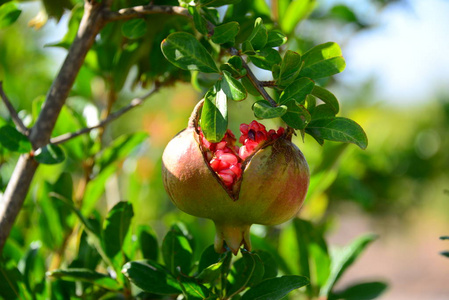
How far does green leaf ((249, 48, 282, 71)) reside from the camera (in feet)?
1.59

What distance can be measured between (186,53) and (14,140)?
10.1 inches

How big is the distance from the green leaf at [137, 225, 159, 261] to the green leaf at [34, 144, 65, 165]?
157mm

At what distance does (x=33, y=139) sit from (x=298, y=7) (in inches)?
17.9

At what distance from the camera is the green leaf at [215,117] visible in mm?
437

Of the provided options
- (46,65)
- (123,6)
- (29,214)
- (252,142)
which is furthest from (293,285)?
(46,65)

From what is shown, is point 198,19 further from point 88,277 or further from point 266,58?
point 88,277

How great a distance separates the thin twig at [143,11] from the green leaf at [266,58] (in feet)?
0.28

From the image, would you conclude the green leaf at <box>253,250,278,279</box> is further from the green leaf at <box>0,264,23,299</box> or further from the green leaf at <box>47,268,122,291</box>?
the green leaf at <box>0,264,23,299</box>

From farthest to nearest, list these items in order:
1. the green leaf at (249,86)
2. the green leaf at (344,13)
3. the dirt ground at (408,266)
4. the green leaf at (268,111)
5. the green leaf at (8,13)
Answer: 1. the dirt ground at (408,266)
2. the green leaf at (344,13)
3. the green leaf at (8,13)
4. the green leaf at (249,86)
5. the green leaf at (268,111)

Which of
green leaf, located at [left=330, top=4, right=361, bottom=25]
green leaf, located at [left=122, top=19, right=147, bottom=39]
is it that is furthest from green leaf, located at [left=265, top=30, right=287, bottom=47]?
green leaf, located at [left=330, top=4, right=361, bottom=25]

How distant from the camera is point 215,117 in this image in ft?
1.45

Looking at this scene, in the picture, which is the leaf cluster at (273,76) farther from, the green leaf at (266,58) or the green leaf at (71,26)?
the green leaf at (71,26)

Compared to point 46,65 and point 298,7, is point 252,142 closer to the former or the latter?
point 298,7

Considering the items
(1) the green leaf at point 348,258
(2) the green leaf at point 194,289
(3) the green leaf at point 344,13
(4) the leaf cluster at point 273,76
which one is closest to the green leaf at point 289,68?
(4) the leaf cluster at point 273,76
